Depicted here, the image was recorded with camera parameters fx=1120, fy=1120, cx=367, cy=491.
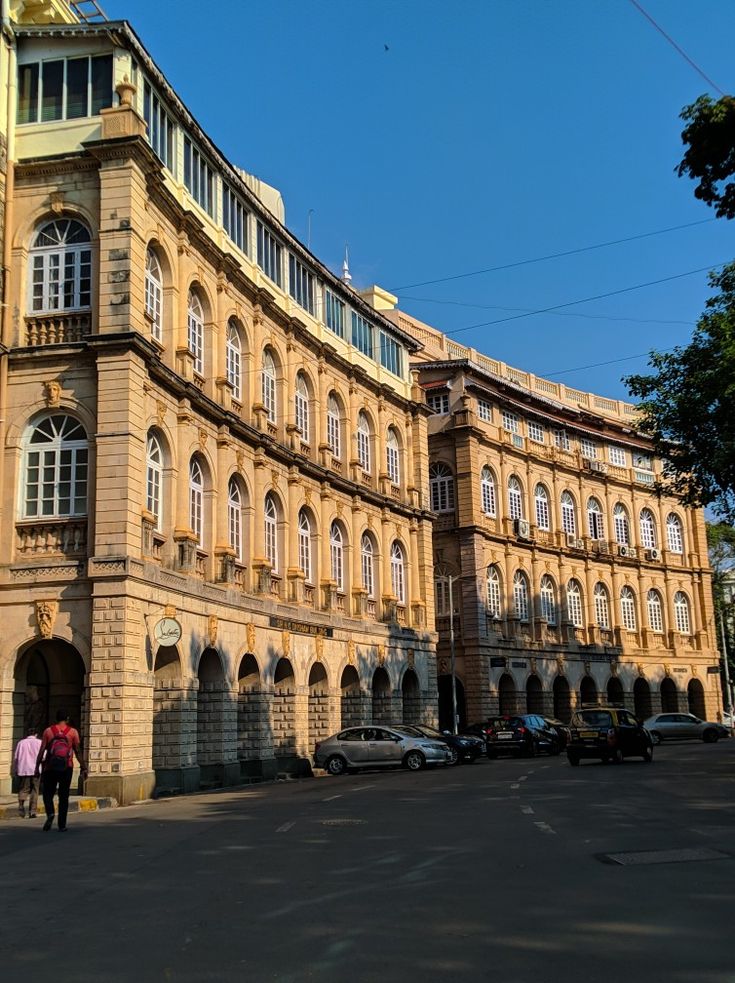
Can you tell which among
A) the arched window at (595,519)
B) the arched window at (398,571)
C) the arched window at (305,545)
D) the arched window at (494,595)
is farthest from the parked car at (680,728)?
the arched window at (305,545)

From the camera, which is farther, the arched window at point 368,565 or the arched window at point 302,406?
the arched window at point 368,565

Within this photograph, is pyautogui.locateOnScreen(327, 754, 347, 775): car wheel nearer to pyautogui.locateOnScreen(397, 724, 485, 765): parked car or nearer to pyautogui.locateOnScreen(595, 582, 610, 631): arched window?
pyautogui.locateOnScreen(397, 724, 485, 765): parked car

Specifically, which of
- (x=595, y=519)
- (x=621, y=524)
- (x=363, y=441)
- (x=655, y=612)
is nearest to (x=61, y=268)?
(x=363, y=441)

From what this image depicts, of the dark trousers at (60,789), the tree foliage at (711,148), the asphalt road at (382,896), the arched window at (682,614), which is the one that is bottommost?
the asphalt road at (382,896)

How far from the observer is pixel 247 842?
47.7ft

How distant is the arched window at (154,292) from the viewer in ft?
95.9

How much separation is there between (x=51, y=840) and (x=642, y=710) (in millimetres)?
57554

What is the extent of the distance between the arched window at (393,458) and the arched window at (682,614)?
103 ft

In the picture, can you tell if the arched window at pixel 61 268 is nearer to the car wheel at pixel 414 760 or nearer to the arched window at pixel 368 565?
the car wheel at pixel 414 760

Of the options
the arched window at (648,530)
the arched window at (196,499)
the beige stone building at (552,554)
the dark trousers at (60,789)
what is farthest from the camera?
the arched window at (648,530)

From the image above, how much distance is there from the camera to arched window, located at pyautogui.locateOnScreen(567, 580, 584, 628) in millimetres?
63969

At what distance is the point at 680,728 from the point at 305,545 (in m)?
21.9

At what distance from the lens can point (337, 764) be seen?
3450cm

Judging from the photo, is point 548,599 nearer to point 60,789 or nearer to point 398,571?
point 398,571
